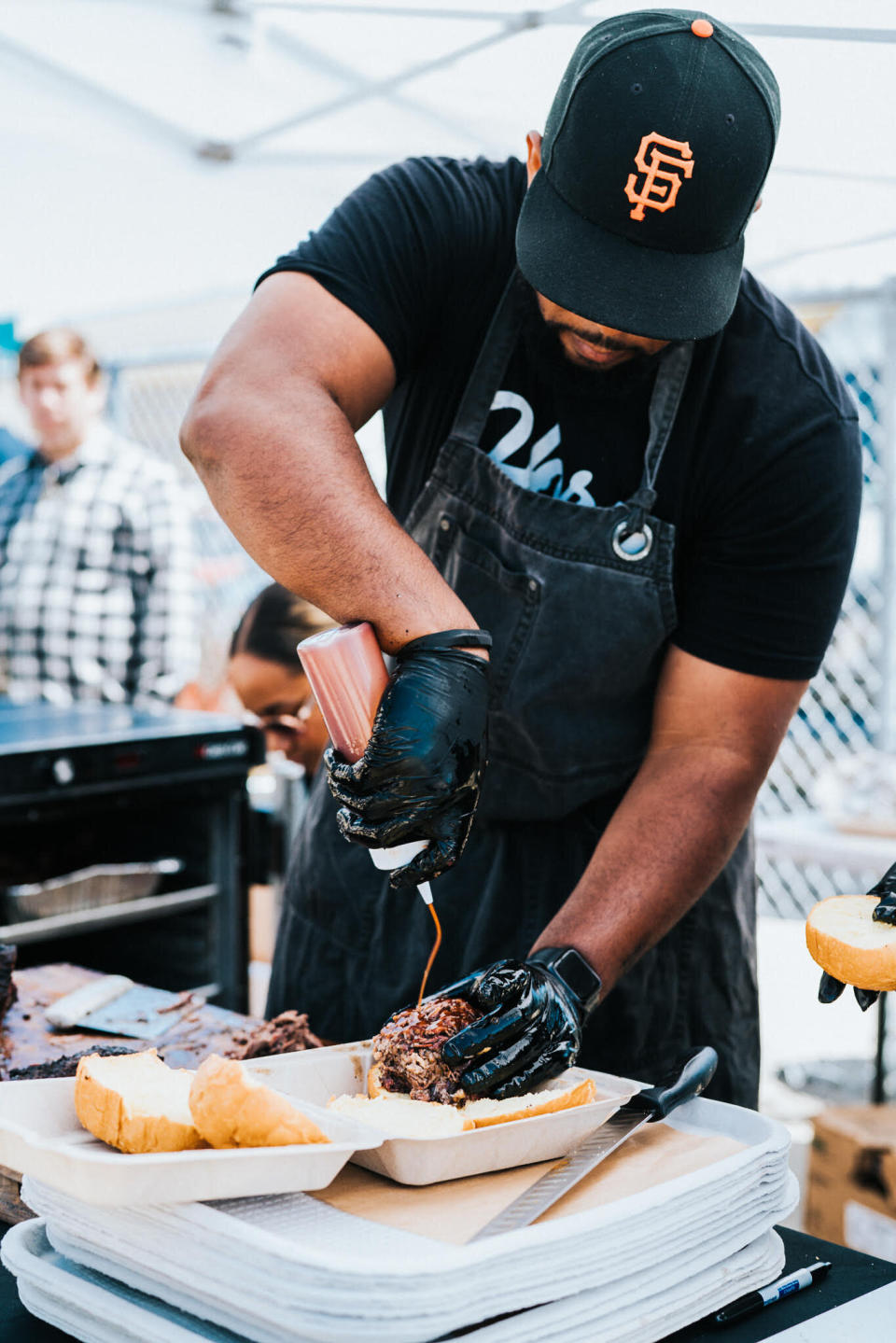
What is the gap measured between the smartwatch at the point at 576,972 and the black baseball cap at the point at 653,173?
717 millimetres

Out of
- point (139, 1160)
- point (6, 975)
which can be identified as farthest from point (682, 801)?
point (139, 1160)

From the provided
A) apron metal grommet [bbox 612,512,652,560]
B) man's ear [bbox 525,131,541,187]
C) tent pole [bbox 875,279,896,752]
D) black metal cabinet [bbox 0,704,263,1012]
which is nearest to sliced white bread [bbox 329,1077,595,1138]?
apron metal grommet [bbox 612,512,652,560]

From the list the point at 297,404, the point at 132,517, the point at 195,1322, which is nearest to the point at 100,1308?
the point at 195,1322

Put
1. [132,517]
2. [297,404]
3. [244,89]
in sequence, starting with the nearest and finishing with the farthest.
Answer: [297,404] → [244,89] → [132,517]

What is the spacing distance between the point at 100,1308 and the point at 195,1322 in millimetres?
83

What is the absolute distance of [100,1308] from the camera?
946 mm

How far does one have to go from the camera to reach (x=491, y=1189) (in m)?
1.03

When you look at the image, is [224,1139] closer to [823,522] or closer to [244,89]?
[823,522]

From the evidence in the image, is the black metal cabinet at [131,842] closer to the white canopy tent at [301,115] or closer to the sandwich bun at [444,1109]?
the sandwich bun at [444,1109]

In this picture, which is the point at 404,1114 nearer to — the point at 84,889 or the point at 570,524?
the point at 570,524

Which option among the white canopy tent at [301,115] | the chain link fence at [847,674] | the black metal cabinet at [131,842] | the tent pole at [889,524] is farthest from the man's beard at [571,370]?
the tent pole at [889,524]

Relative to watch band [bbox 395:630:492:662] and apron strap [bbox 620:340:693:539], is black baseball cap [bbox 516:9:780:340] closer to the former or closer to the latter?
apron strap [bbox 620:340:693:539]

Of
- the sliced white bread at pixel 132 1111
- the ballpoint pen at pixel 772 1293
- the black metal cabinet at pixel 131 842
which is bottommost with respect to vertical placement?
the black metal cabinet at pixel 131 842

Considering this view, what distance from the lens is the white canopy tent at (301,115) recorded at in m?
3.37
